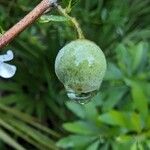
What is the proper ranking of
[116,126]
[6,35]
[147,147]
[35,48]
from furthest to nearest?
[35,48]
[116,126]
[147,147]
[6,35]

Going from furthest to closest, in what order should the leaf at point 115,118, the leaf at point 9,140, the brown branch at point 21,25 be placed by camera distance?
the leaf at point 9,140
the leaf at point 115,118
the brown branch at point 21,25

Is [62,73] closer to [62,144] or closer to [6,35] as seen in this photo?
[6,35]

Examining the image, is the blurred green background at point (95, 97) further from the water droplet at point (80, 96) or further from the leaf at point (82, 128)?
the water droplet at point (80, 96)

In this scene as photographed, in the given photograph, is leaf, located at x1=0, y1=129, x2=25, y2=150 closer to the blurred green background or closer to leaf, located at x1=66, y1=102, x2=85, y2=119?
the blurred green background

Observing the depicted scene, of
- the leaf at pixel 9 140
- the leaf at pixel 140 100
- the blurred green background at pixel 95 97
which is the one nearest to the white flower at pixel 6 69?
the blurred green background at pixel 95 97

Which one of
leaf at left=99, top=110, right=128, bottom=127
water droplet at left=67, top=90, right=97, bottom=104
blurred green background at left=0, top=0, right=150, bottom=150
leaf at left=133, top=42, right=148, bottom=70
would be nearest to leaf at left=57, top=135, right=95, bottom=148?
blurred green background at left=0, top=0, right=150, bottom=150

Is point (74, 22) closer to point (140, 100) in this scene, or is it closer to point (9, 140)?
point (140, 100)

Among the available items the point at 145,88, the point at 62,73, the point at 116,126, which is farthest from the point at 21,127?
the point at 62,73
